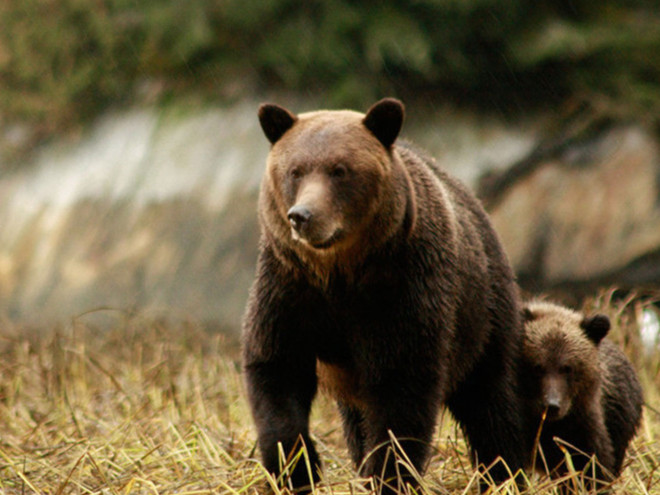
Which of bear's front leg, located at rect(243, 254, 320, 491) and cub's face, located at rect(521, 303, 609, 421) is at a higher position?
bear's front leg, located at rect(243, 254, 320, 491)

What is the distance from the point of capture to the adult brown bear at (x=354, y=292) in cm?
409

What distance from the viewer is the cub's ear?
423 centimetres

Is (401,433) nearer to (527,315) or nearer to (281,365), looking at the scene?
(281,365)

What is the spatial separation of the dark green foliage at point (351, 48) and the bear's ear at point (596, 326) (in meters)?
5.53

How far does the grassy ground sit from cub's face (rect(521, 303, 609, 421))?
40 cm

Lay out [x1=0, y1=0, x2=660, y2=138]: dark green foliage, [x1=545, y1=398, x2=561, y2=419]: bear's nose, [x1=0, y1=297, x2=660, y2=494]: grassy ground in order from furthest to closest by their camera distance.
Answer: [x1=0, y1=0, x2=660, y2=138]: dark green foliage → [x1=545, y1=398, x2=561, y2=419]: bear's nose → [x1=0, y1=297, x2=660, y2=494]: grassy ground

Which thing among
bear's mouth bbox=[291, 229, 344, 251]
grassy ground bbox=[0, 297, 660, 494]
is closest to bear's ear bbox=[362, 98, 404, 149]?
bear's mouth bbox=[291, 229, 344, 251]

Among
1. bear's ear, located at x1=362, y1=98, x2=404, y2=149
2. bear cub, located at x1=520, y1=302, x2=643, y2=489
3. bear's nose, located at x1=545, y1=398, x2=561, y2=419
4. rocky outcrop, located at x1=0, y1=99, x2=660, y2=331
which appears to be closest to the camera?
bear's ear, located at x1=362, y1=98, x2=404, y2=149

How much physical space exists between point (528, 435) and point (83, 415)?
8.95 ft

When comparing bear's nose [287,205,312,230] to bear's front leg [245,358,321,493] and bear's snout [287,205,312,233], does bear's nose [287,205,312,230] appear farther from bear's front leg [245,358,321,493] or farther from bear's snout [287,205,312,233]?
bear's front leg [245,358,321,493]

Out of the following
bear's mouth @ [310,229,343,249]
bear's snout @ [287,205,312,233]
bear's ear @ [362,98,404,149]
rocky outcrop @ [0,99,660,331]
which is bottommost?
rocky outcrop @ [0,99,660,331]

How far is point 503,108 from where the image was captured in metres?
11.3

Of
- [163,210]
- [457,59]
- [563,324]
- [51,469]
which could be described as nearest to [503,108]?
[457,59]

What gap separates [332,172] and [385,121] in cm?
35
